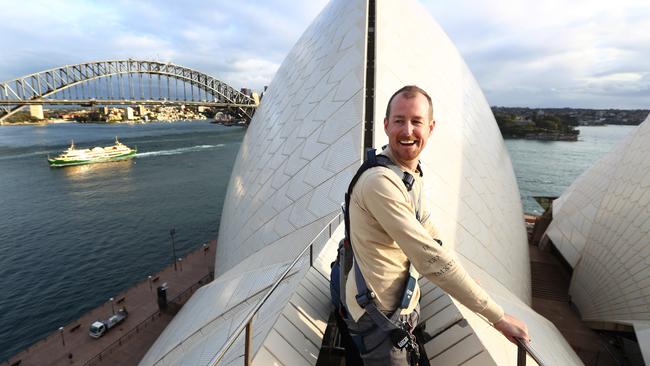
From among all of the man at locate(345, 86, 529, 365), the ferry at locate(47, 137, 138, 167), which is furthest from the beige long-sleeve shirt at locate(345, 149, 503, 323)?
the ferry at locate(47, 137, 138, 167)

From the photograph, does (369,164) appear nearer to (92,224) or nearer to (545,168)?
(92,224)

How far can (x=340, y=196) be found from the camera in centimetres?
745

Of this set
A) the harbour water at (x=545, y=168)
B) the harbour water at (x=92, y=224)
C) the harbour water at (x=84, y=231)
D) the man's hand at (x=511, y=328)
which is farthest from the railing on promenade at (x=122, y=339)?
the harbour water at (x=545, y=168)

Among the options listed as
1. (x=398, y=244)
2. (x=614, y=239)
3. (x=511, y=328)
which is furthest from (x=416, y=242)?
(x=614, y=239)

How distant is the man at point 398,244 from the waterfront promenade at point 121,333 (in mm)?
17008

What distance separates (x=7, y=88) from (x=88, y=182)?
119 ft

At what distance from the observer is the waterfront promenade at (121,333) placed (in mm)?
15641

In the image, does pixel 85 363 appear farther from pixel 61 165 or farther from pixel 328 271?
pixel 61 165

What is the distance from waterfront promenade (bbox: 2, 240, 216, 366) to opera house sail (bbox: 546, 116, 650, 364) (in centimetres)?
1863

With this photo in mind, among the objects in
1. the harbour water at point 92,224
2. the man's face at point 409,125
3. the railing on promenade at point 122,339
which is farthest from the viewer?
the harbour water at point 92,224

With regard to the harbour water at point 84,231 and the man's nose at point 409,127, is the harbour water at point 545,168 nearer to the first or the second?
the harbour water at point 84,231

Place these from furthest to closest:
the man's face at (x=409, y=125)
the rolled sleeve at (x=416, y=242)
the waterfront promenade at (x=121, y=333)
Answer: the waterfront promenade at (x=121, y=333)
the man's face at (x=409, y=125)
the rolled sleeve at (x=416, y=242)

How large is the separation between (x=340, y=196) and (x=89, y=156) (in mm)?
67355

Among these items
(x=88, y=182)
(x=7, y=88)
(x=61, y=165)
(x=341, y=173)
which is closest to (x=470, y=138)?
(x=341, y=173)
